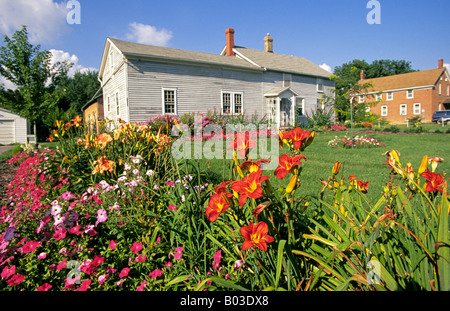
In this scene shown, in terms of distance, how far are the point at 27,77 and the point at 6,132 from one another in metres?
10.1

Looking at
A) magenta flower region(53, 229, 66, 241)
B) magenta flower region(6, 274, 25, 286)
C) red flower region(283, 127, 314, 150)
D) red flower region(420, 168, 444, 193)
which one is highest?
red flower region(283, 127, 314, 150)

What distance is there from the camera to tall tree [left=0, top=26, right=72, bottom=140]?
42.2ft

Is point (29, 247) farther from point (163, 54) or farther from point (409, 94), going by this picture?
point (409, 94)

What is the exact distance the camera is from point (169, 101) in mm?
14289

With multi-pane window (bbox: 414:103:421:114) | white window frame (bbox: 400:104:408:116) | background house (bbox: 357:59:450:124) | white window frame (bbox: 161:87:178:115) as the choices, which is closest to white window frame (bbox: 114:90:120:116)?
white window frame (bbox: 161:87:178:115)

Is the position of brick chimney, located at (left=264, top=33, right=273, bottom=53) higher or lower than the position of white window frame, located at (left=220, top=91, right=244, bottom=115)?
higher

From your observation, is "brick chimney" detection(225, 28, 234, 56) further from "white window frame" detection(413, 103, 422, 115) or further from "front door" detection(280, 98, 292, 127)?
"white window frame" detection(413, 103, 422, 115)

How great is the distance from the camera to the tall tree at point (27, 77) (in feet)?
42.2

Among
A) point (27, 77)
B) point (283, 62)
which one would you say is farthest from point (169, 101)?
point (283, 62)

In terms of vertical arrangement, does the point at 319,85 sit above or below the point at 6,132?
above

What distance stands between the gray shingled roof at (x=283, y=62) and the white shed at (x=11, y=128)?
55.1 feet

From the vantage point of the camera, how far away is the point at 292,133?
1.44 metres
